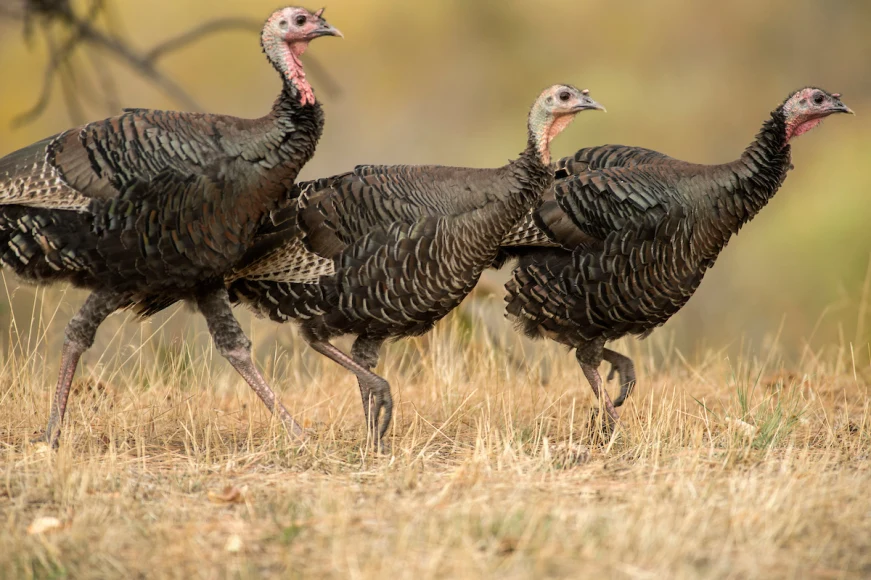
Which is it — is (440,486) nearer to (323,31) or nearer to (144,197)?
(144,197)

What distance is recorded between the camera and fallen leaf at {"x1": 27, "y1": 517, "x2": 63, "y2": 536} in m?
3.37

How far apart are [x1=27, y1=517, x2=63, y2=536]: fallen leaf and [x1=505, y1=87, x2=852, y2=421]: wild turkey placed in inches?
109

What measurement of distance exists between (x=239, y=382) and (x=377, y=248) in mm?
1874

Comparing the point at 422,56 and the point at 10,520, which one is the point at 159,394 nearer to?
the point at 10,520

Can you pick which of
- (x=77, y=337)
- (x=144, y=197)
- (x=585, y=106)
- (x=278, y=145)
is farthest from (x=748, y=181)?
(x=77, y=337)

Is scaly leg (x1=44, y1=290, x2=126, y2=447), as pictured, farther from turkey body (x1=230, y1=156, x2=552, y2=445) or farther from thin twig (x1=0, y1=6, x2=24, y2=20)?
thin twig (x1=0, y1=6, x2=24, y2=20)

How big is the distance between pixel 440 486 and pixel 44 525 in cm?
142

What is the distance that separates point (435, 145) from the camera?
47.1 ft

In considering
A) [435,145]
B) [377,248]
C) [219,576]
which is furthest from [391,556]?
[435,145]

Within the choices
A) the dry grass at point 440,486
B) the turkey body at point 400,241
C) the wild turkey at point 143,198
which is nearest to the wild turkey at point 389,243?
the turkey body at point 400,241

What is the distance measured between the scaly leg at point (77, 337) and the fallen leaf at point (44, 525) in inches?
55.6

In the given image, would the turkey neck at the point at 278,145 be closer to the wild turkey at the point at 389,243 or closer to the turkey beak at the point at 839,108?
the wild turkey at the point at 389,243

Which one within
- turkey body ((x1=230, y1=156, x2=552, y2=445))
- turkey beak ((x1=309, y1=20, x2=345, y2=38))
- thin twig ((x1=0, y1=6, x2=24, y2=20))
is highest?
thin twig ((x1=0, y1=6, x2=24, y2=20))

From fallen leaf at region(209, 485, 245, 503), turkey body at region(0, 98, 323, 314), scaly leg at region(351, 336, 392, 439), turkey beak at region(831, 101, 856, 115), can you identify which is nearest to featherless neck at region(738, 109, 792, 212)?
turkey beak at region(831, 101, 856, 115)
